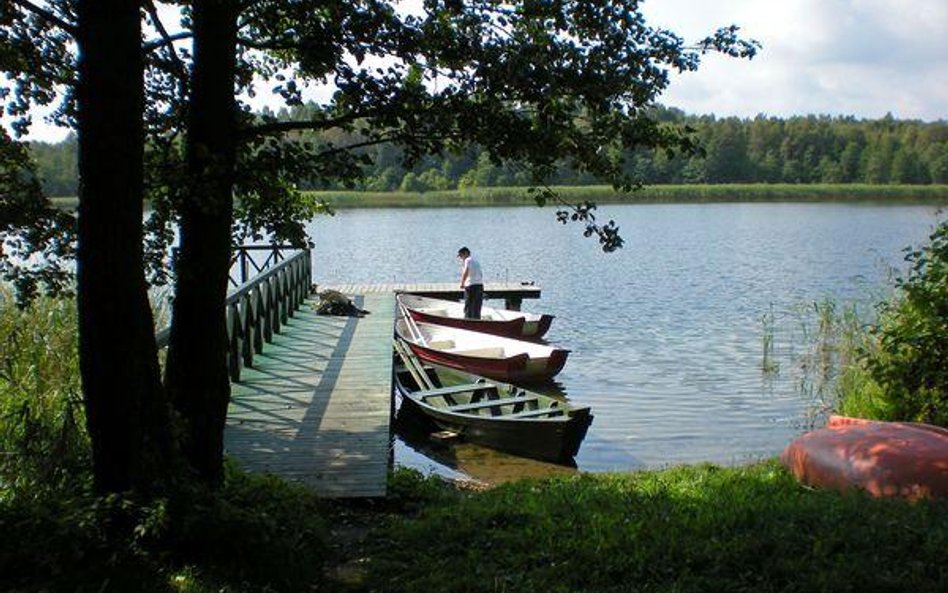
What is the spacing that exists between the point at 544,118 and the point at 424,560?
2.39 m

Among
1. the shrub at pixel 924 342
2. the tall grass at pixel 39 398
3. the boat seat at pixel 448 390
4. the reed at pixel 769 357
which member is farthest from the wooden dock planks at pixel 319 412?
the reed at pixel 769 357

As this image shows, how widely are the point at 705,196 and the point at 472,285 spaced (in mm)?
57596

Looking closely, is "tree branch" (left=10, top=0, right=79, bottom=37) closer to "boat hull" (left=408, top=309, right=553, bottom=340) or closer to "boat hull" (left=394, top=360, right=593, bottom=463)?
"boat hull" (left=394, top=360, right=593, bottom=463)

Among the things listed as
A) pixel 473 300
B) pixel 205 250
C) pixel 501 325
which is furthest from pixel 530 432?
pixel 473 300

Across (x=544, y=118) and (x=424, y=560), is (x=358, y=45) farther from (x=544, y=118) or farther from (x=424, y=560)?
(x=424, y=560)

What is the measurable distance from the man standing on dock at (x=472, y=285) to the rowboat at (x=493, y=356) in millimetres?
1459

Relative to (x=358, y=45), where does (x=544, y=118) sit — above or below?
below

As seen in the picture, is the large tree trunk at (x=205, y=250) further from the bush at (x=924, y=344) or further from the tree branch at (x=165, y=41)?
the bush at (x=924, y=344)

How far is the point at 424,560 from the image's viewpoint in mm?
4859

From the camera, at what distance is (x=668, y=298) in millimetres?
24859

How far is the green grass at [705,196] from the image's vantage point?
6475 cm

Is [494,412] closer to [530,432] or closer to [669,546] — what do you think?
[530,432]

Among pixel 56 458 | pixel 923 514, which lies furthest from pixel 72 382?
pixel 923 514

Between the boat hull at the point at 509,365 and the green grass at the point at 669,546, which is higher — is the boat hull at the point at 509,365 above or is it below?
below
